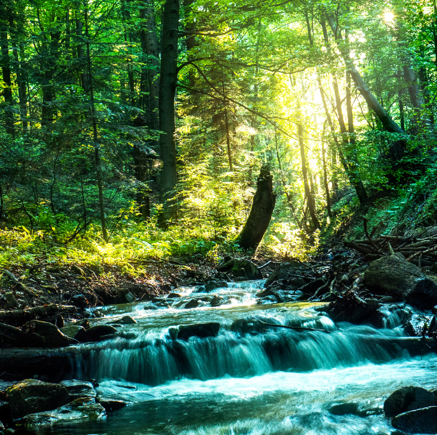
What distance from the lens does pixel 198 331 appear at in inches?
243

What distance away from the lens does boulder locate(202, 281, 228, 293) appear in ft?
33.8

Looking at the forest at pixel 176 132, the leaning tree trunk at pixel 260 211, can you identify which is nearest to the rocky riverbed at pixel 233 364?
the forest at pixel 176 132

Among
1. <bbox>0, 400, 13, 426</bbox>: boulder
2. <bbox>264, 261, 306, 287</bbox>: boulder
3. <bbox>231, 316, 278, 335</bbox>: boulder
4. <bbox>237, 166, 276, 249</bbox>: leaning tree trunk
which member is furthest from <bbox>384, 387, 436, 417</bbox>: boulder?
<bbox>237, 166, 276, 249</bbox>: leaning tree trunk

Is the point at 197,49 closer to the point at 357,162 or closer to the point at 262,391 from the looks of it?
the point at 357,162

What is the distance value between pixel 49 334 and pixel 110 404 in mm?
1496

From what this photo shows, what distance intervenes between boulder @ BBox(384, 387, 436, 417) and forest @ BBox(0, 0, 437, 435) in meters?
0.01

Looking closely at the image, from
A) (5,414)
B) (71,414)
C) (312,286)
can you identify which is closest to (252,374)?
(71,414)

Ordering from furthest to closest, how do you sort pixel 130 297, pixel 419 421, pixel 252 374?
pixel 130 297
pixel 252 374
pixel 419 421

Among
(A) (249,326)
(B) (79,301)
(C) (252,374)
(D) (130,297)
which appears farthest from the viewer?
(D) (130,297)

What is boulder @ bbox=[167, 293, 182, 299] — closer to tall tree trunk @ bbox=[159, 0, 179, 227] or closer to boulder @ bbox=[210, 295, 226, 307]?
boulder @ bbox=[210, 295, 226, 307]

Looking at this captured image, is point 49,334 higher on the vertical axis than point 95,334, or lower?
higher

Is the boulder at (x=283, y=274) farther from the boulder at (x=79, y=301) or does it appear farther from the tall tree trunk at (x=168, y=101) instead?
the tall tree trunk at (x=168, y=101)

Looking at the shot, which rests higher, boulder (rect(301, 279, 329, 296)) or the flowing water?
boulder (rect(301, 279, 329, 296))

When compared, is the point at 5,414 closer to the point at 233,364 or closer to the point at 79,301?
the point at 233,364
